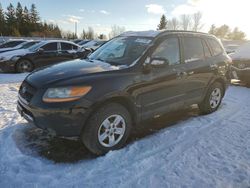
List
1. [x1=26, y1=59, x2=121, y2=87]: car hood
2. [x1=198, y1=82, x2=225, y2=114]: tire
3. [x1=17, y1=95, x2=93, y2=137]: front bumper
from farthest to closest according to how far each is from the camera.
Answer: [x1=198, y1=82, x2=225, y2=114]: tire → [x1=26, y1=59, x2=121, y2=87]: car hood → [x1=17, y1=95, x2=93, y2=137]: front bumper

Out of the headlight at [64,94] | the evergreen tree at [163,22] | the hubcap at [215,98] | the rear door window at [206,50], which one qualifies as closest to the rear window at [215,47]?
the rear door window at [206,50]

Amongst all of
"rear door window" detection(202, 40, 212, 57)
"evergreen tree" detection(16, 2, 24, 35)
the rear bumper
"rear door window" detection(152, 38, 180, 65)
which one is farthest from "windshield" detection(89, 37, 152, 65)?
"evergreen tree" detection(16, 2, 24, 35)

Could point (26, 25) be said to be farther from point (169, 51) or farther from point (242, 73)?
point (169, 51)

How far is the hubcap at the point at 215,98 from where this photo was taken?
19.5 ft

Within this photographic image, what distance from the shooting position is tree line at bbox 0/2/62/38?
2655 inches

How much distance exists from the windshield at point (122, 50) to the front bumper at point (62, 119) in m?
1.24

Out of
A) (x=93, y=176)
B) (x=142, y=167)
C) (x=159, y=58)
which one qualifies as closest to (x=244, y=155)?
(x=142, y=167)

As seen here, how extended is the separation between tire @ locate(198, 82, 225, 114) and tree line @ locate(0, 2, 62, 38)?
67.5 meters

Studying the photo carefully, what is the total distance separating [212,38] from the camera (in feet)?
19.8

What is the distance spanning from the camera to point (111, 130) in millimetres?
3865

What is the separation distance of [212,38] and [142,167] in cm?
386

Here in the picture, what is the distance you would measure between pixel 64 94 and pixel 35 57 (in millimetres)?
8566

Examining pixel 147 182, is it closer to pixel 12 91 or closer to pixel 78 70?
pixel 78 70

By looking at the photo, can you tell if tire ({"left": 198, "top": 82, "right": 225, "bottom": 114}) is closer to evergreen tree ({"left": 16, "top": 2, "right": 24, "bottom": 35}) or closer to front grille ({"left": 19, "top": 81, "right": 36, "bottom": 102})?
front grille ({"left": 19, "top": 81, "right": 36, "bottom": 102})
